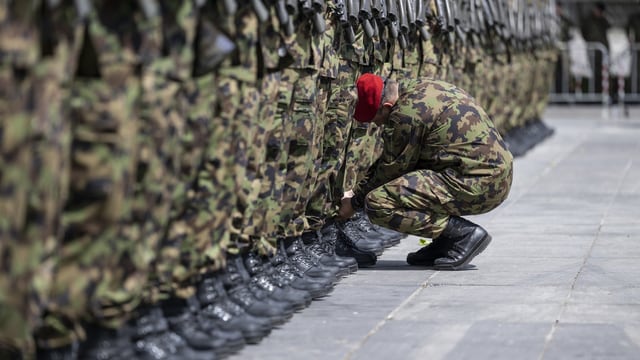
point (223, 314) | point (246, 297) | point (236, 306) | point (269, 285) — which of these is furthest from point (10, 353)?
point (269, 285)

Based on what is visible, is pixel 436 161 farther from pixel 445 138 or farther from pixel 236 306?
pixel 236 306

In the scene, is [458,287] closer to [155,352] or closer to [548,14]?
[155,352]

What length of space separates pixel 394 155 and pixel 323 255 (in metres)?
0.73

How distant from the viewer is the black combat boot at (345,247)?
9.47 m

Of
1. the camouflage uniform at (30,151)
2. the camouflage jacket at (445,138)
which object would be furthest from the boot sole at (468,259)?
the camouflage uniform at (30,151)

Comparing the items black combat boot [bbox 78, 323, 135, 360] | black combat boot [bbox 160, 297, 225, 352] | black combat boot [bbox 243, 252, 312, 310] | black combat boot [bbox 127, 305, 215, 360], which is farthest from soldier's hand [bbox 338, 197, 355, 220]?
black combat boot [bbox 78, 323, 135, 360]

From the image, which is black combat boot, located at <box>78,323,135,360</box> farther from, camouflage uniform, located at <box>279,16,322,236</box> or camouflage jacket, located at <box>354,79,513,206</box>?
camouflage jacket, located at <box>354,79,513,206</box>

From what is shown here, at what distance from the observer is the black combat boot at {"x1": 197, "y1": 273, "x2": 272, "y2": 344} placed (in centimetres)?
687

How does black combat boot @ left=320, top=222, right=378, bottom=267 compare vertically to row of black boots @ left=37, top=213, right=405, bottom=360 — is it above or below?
below

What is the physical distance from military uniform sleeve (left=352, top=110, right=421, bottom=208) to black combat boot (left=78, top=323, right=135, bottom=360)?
3451 mm

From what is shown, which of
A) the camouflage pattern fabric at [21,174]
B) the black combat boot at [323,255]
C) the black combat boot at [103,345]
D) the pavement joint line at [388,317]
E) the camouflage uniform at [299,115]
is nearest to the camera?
the camouflage pattern fabric at [21,174]

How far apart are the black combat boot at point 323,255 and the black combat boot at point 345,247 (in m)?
0.12

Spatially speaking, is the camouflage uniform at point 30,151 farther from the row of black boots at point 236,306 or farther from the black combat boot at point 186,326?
the black combat boot at point 186,326

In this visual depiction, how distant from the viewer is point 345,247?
31.4ft
